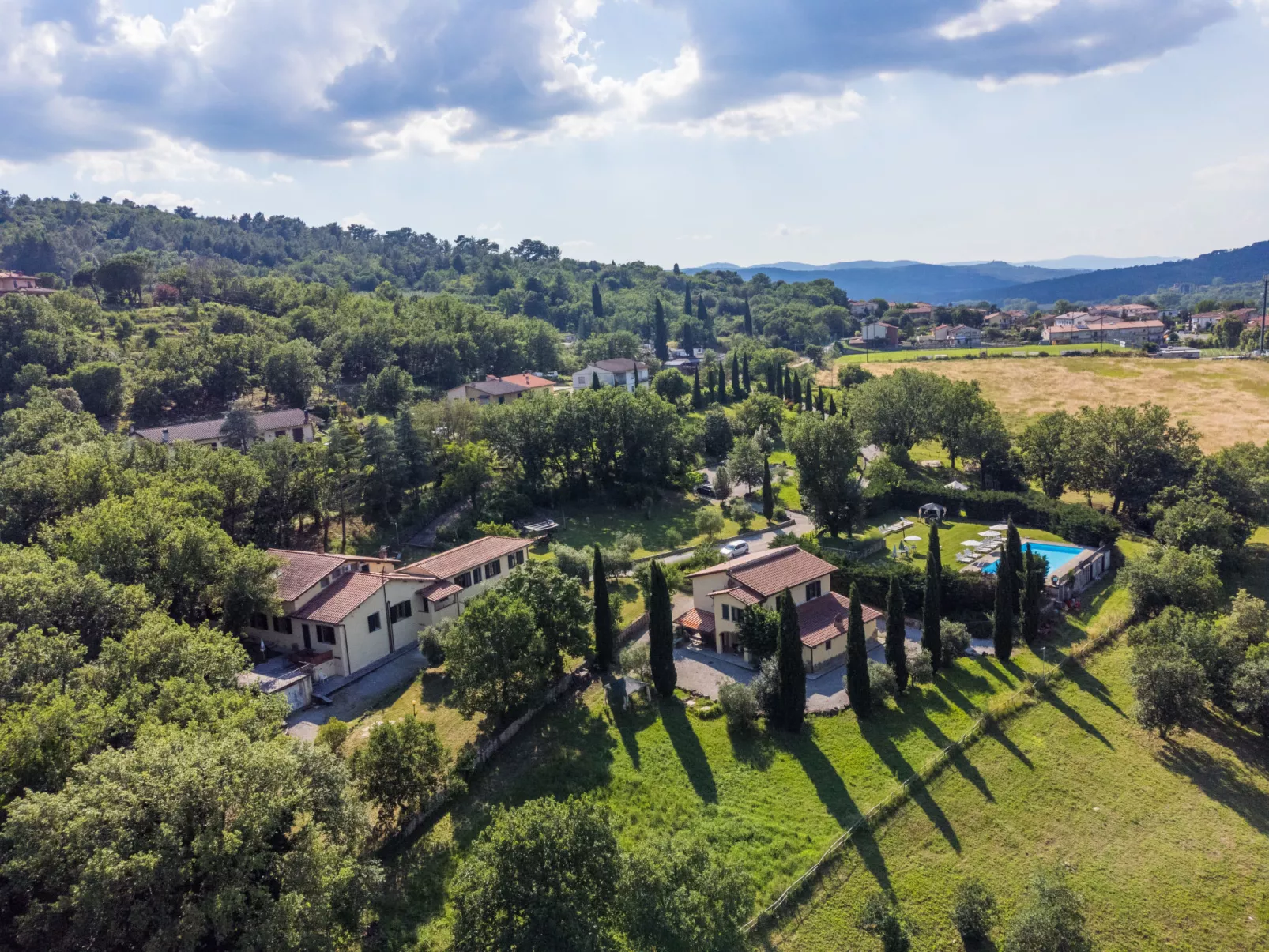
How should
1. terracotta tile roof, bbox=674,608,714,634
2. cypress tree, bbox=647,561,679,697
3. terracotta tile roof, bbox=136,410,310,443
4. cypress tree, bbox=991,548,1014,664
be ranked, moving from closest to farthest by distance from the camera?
cypress tree, bbox=647,561,679,697 < cypress tree, bbox=991,548,1014,664 < terracotta tile roof, bbox=674,608,714,634 < terracotta tile roof, bbox=136,410,310,443

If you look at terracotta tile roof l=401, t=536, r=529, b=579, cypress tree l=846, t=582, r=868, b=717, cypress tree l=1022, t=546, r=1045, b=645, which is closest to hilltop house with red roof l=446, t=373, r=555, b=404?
terracotta tile roof l=401, t=536, r=529, b=579

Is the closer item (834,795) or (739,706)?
(834,795)

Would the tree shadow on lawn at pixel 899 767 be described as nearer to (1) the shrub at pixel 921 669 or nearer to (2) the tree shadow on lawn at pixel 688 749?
(1) the shrub at pixel 921 669

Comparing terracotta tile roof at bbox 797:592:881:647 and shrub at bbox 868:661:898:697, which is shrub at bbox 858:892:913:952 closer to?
shrub at bbox 868:661:898:697

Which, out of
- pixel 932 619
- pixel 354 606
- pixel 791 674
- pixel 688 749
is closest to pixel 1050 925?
pixel 791 674

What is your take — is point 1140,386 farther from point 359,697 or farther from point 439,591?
point 359,697

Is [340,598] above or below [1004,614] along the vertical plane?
above

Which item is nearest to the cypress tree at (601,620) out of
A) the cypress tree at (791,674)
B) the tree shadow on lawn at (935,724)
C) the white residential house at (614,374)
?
the cypress tree at (791,674)
